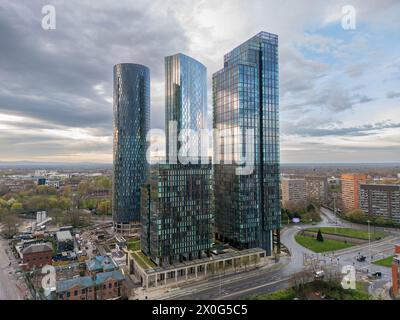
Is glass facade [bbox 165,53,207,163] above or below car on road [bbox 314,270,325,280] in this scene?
above

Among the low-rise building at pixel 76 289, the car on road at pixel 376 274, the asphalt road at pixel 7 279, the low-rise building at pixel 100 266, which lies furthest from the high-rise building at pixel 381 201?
the asphalt road at pixel 7 279

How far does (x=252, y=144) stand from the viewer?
1397 cm

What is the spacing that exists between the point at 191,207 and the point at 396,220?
1843cm

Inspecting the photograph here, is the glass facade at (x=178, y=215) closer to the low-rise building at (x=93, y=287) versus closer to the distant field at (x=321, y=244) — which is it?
the low-rise building at (x=93, y=287)

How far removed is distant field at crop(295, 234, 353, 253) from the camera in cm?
1486

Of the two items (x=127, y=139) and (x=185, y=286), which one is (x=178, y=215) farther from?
(x=127, y=139)

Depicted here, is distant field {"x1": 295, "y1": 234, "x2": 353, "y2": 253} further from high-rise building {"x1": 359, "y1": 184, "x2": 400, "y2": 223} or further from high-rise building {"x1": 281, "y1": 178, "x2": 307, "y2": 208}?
high-rise building {"x1": 281, "y1": 178, "x2": 307, "y2": 208}

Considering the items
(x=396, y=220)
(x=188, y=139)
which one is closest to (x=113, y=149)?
(x=188, y=139)

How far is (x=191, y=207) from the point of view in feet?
39.9

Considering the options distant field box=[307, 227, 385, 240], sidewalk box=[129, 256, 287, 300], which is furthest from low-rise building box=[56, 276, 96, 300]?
distant field box=[307, 227, 385, 240]

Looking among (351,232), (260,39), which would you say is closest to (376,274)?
(351,232)

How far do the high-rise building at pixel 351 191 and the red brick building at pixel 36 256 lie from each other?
24524 millimetres

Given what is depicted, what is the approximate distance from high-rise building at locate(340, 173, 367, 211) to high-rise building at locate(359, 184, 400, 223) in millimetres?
1146
